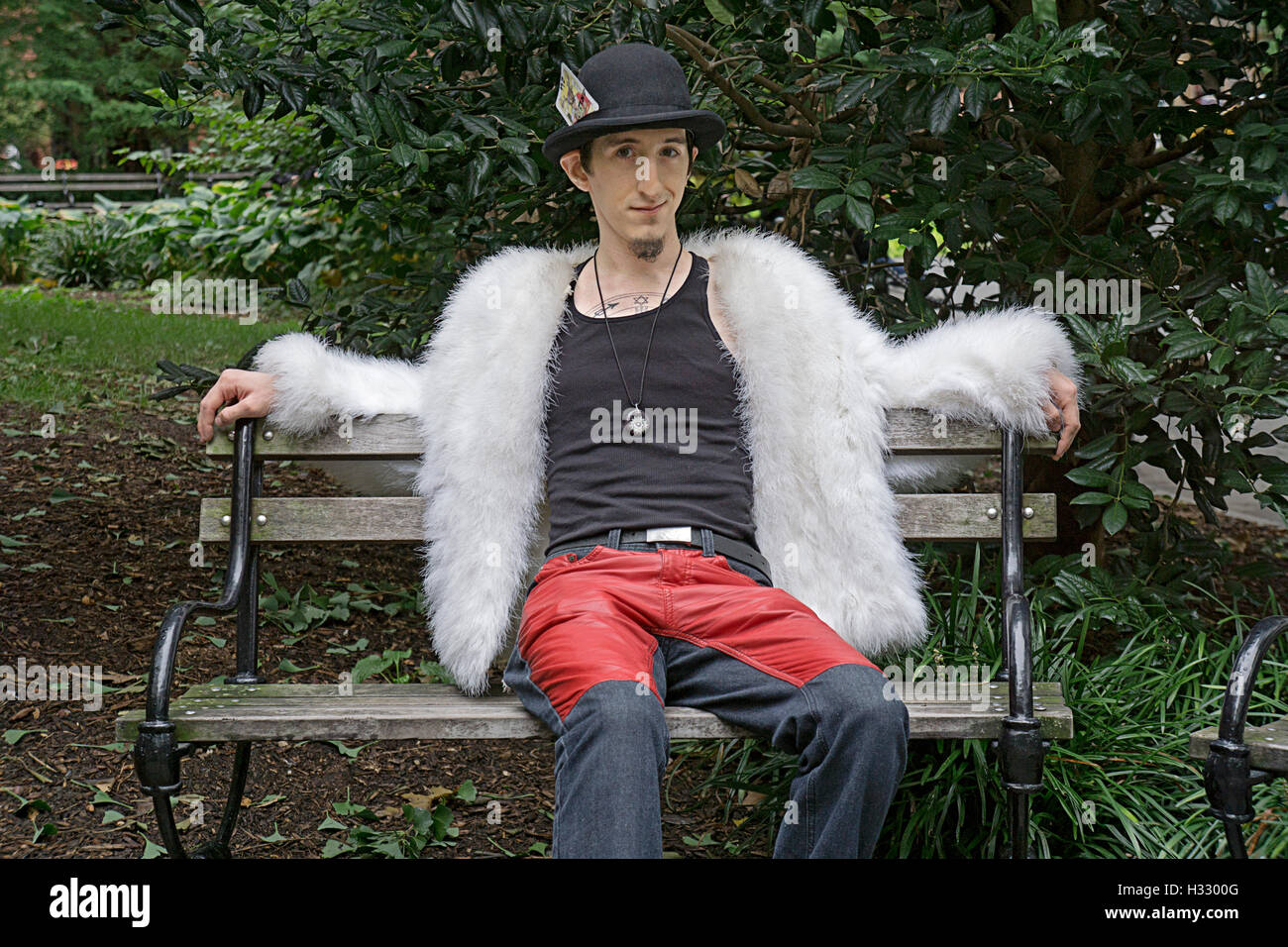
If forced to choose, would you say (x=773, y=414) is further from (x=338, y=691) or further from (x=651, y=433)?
(x=338, y=691)

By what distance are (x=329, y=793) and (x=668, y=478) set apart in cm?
154

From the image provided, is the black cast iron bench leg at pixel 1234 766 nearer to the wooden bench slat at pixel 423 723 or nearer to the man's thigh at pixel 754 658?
the wooden bench slat at pixel 423 723

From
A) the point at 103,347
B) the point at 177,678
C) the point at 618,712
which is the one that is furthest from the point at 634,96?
the point at 103,347

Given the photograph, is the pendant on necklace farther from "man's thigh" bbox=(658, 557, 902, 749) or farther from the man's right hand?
the man's right hand

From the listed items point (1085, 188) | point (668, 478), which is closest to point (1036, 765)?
point (668, 478)

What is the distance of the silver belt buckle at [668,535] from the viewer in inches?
110

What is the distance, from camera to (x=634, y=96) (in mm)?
2875

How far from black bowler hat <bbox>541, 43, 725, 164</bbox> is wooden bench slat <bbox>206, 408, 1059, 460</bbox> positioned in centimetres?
81

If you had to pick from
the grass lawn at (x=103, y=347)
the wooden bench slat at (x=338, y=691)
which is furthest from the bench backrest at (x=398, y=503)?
the grass lawn at (x=103, y=347)

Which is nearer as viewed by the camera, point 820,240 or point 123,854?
point 123,854

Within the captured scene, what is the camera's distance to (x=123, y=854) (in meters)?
3.20

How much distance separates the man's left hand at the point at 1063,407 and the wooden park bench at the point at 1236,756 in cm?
66

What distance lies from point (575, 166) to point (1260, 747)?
6.39 feet
